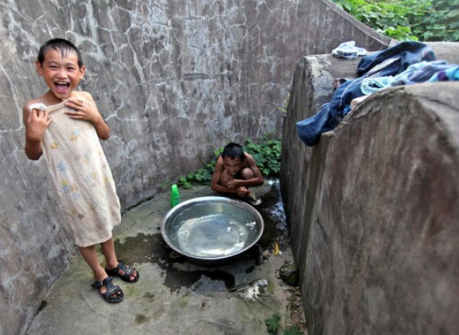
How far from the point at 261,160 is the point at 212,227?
177 cm

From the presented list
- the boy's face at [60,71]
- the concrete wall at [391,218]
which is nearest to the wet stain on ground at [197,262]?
the concrete wall at [391,218]

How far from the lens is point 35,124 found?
7.05ft

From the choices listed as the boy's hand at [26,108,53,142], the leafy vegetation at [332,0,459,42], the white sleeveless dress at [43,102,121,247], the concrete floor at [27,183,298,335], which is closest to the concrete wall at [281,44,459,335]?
the concrete floor at [27,183,298,335]

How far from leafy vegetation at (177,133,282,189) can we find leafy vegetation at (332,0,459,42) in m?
2.90

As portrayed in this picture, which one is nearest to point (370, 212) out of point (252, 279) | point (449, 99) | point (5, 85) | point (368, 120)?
point (368, 120)

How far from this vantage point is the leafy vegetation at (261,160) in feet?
16.1

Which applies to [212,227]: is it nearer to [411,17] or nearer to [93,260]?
[93,260]

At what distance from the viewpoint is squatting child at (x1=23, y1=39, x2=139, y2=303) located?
7.10ft

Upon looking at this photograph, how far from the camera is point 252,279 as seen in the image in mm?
3199

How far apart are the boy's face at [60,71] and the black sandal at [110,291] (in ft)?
5.67

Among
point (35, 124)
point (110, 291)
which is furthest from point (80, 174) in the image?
point (110, 291)

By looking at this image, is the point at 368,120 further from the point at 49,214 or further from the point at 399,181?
the point at 49,214

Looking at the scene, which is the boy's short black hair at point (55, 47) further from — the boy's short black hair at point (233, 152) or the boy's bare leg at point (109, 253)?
the boy's short black hair at point (233, 152)

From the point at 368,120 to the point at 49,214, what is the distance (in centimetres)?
283
